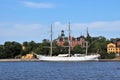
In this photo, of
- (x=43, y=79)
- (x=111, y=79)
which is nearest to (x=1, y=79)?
(x=43, y=79)

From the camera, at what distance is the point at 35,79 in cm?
7225

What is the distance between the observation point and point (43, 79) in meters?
72.5

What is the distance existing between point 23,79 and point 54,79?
15.8ft

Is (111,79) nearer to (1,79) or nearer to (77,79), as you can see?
(77,79)

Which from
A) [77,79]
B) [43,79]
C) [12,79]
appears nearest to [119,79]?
[77,79]

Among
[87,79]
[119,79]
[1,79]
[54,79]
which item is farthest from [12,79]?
[119,79]

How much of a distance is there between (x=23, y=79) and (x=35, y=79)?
186 centimetres

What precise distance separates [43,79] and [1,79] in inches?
255

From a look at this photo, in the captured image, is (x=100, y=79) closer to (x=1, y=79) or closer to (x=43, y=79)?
(x=43, y=79)

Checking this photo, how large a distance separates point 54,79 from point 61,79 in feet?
4.02

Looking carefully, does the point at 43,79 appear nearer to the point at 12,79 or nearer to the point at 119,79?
the point at 12,79

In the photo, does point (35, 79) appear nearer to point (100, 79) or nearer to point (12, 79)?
point (12, 79)

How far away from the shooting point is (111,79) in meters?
71.3

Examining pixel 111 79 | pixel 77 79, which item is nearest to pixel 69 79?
pixel 77 79
